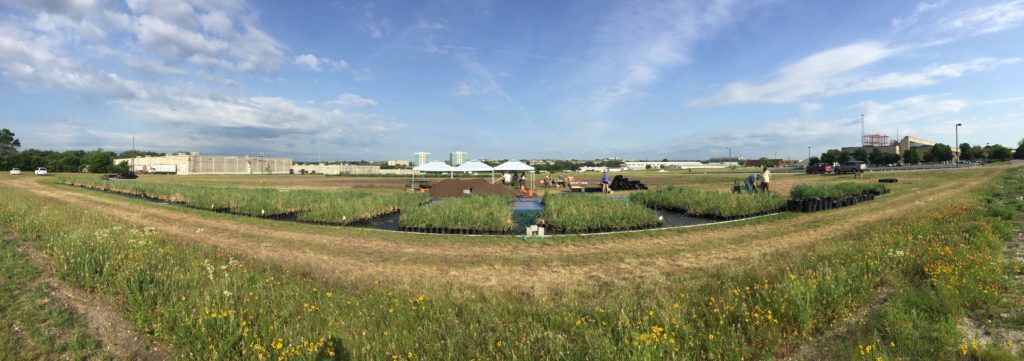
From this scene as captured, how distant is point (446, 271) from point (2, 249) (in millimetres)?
8986

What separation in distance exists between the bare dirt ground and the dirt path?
2.72 metres

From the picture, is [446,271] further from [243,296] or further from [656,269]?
[656,269]

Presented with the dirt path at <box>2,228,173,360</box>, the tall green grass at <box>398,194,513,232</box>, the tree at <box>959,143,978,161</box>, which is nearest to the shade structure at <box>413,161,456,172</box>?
the tall green grass at <box>398,194,513,232</box>

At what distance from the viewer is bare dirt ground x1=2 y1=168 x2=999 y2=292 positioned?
773 cm

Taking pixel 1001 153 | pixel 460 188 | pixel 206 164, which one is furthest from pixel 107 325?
pixel 206 164

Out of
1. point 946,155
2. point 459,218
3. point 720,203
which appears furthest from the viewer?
point 946,155

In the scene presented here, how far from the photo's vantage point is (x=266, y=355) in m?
4.03

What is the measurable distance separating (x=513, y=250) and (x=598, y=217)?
4.38m

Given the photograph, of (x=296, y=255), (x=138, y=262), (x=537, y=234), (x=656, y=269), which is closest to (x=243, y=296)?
(x=138, y=262)

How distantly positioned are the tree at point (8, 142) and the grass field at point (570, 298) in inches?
7907

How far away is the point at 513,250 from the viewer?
9.95 m

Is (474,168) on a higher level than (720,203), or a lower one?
higher

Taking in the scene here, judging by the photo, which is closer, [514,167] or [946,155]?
[514,167]

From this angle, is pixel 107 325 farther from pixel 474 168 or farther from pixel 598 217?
pixel 474 168
